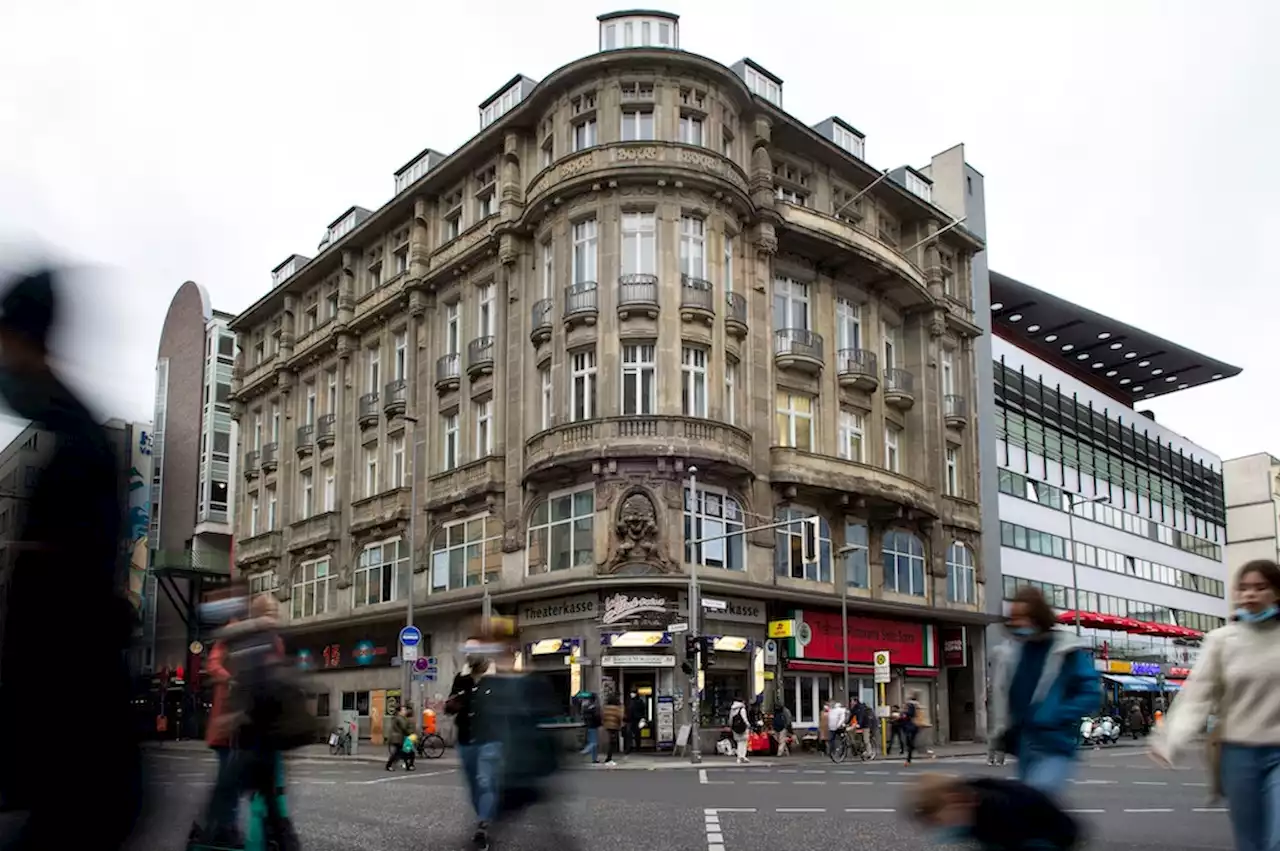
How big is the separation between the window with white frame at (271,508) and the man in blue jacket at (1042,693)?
52907 mm

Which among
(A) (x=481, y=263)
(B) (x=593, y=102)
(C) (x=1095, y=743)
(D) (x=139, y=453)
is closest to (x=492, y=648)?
(D) (x=139, y=453)

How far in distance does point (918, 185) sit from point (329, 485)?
91.6ft

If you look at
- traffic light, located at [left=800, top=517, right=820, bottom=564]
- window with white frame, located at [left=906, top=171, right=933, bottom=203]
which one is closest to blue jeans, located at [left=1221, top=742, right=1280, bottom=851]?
traffic light, located at [left=800, top=517, right=820, bottom=564]

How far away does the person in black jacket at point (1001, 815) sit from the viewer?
4.08 metres

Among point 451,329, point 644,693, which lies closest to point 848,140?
point 451,329

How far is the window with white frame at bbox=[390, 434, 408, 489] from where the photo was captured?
4653 cm

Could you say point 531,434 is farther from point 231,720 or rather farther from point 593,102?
point 231,720

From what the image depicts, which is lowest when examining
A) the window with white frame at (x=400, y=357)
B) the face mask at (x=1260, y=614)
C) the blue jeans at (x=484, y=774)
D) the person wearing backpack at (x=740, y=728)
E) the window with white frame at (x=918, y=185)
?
the person wearing backpack at (x=740, y=728)

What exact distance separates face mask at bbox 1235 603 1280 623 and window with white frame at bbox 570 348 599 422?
3076 cm

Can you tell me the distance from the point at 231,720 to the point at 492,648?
9.21 feet

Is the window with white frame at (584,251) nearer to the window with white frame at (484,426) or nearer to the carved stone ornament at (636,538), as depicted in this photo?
the window with white frame at (484,426)

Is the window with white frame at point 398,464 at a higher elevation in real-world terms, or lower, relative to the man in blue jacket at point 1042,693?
higher

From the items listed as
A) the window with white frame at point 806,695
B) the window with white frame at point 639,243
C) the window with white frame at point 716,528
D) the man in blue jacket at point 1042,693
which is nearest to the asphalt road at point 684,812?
the man in blue jacket at point 1042,693

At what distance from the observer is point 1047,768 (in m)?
6.04
